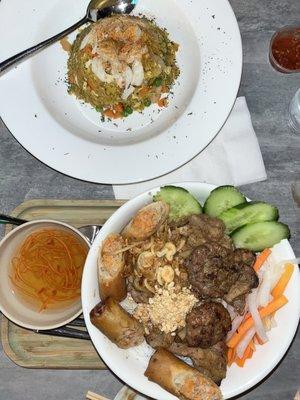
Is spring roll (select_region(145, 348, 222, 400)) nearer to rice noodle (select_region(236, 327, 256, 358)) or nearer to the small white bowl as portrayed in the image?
rice noodle (select_region(236, 327, 256, 358))

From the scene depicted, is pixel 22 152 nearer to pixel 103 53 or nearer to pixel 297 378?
pixel 103 53

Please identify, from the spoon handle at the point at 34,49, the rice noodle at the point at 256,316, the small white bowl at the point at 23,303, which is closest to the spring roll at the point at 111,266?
the small white bowl at the point at 23,303

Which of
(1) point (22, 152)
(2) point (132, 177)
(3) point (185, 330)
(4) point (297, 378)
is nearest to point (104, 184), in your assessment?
(2) point (132, 177)

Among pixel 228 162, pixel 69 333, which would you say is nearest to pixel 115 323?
pixel 69 333

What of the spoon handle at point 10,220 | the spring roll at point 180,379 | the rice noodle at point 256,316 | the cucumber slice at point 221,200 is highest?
the spoon handle at point 10,220

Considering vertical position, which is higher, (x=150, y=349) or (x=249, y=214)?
(x=249, y=214)

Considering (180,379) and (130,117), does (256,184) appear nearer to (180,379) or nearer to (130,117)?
(130,117)

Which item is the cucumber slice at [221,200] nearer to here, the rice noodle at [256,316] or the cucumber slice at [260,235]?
the cucumber slice at [260,235]
